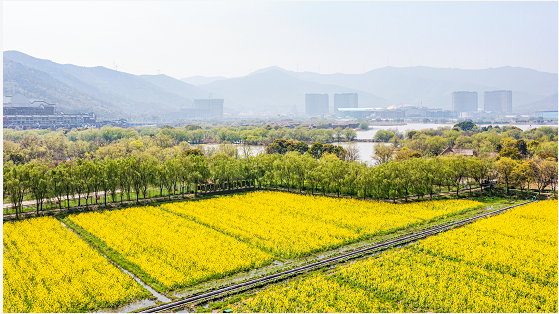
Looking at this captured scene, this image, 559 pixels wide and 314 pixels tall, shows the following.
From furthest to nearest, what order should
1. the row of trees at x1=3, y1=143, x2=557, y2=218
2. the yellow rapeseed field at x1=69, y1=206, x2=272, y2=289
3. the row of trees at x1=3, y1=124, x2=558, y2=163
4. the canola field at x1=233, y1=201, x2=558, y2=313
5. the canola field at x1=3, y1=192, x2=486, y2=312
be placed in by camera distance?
the row of trees at x1=3, y1=124, x2=558, y2=163 → the row of trees at x1=3, y1=143, x2=557, y2=218 → the yellow rapeseed field at x1=69, y1=206, x2=272, y2=289 → the canola field at x1=3, y1=192, x2=486, y2=312 → the canola field at x1=233, y1=201, x2=558, y2=313

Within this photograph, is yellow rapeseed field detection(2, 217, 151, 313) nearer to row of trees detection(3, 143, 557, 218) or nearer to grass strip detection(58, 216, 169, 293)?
grass strip detection(58, 216, 169, 293)

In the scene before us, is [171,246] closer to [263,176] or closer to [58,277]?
[58,277]

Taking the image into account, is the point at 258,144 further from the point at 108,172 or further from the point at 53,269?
the point at 53,269

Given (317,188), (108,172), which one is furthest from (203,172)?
(317,188)

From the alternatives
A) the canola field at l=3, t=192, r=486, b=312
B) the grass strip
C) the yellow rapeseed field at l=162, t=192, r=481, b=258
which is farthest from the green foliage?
the grass strip

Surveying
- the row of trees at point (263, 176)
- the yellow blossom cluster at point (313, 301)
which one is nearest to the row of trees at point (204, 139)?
the row of trees at point (263, 176)

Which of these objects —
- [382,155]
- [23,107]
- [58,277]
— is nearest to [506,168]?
[382,155]

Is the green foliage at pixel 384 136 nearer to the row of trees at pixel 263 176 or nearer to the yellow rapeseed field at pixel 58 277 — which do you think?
the row of trees at pixel 263 176

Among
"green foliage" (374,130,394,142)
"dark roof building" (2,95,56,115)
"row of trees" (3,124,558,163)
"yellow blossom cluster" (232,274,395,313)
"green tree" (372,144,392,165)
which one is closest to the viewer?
"yellow blossom cluster" (232,274,395,313)
